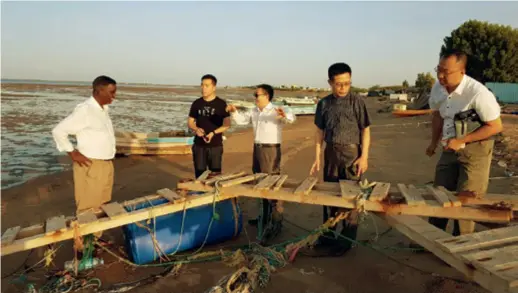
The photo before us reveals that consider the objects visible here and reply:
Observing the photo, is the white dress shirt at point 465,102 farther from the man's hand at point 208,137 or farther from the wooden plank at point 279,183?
the man's hand at point 208,137

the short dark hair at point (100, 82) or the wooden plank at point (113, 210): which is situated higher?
the short dark hair at point (100, 82)

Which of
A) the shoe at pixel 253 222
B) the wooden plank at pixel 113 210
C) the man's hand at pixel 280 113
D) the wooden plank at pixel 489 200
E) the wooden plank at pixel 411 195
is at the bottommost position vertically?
the shoe at pixel 253 222

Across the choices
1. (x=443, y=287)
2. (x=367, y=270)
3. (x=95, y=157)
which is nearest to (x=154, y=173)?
(x=95, y=157)

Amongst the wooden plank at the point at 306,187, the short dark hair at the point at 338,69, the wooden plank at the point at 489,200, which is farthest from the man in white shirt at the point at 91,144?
the wooden plank at the point at 489,200

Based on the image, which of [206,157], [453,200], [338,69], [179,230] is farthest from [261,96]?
[453,200]

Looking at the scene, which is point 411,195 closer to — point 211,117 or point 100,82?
point 211,117

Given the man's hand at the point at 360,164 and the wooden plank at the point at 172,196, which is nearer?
the wooden plank at the point at 172,196

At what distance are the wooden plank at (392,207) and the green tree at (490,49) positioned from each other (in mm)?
29601

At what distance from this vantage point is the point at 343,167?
4.59m

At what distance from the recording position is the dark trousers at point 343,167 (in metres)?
4.50

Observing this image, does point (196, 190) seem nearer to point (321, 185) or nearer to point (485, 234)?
point (321, 185)

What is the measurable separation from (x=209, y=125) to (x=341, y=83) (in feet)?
7.46

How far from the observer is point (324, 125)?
4707mm

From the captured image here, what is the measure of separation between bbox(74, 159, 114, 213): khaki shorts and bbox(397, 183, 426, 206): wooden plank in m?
3.36
